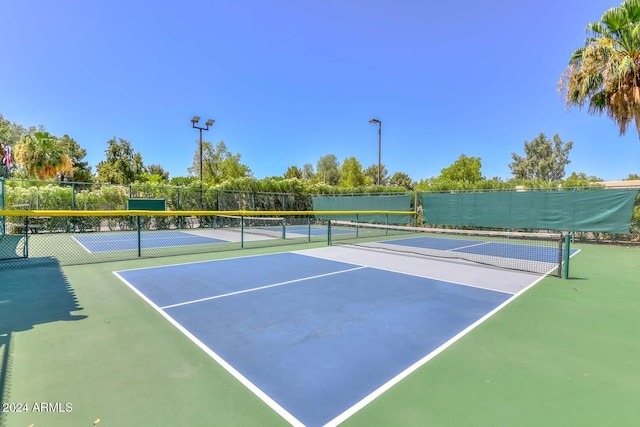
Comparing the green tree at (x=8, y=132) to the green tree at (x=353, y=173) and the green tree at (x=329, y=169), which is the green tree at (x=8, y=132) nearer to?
the green tree at (x=353, y=173)

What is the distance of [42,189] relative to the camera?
15969 millimetres

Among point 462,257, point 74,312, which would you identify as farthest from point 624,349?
point 74,312

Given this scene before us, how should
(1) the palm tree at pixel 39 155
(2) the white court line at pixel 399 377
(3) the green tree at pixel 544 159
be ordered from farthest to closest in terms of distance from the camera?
(3) the green tree at pixel 544 159
(1) the palm tree at pixel 39 155
(2) the white court line at pixel 399 377

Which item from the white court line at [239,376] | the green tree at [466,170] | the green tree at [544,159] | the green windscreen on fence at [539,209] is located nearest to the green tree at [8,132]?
the white court line at [239,376]

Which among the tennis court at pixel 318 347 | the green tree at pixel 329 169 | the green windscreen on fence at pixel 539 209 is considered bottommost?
the tennis court at pixel 318 347

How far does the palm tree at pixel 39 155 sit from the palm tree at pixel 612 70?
3271 centimetres

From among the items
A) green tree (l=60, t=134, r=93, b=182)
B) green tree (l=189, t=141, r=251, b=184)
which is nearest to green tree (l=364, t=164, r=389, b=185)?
green tree (l=189, t=141, r=251, b=184)

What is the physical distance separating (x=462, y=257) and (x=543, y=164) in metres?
59.7

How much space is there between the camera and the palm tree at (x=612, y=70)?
9.82m

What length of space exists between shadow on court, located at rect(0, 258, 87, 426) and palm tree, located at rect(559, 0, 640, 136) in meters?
14.9

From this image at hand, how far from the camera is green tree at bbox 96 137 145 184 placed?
139 ft

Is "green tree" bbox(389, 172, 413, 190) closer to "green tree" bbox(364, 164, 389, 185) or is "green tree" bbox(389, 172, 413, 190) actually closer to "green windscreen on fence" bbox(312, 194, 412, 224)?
"green tree" bbox(364, 164, 389, 185)

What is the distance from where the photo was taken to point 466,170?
40.9 m

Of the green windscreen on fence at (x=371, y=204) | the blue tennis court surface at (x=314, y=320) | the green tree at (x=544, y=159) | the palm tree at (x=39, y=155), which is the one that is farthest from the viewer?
the green tree at (x=544, y=159)
